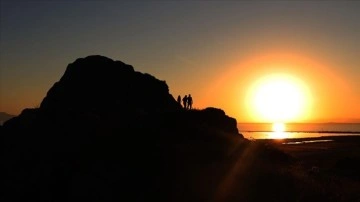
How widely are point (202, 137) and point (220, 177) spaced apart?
5.50 m

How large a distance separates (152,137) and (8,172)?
8.97m

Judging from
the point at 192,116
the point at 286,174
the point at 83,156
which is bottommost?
the point at 286,174

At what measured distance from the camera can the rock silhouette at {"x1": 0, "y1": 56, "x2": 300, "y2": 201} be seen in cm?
2077

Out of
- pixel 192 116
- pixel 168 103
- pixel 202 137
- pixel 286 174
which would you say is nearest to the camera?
pixel 286 174

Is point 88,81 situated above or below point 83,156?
above

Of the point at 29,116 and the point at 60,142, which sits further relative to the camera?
the point at 29,116

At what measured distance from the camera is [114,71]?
34.6 m

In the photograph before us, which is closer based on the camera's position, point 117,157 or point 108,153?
point 117,157

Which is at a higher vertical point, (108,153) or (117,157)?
(108,153)

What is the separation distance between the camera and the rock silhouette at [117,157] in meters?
20.8

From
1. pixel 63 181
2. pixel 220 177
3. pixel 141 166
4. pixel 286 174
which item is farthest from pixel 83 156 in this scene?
pixel 286 174

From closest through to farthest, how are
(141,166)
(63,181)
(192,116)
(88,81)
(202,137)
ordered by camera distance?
(63,181)
(141,166)
(202,137)
(192,116)
(88,81)

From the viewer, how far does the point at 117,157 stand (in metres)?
22.5

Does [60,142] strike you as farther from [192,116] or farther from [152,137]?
[192,116]
